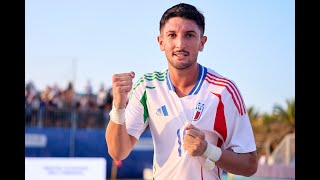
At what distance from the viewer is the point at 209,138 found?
244 centimetres

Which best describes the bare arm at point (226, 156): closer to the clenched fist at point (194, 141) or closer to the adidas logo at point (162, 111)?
the clenched fist at point (194, 141)

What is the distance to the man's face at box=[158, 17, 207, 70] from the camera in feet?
7.90

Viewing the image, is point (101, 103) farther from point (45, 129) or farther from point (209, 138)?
point (209, 138)

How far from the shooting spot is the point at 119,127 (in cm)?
241

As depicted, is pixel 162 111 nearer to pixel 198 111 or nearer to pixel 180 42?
pixel 198 111

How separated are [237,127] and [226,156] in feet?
0.43

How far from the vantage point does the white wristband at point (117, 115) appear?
7.84ft

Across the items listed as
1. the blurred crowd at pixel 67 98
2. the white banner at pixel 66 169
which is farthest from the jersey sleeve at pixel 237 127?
the blurred crowd at pixel 67 98

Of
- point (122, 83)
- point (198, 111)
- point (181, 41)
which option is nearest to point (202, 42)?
point (181, 41)

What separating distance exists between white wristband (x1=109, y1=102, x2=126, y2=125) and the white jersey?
11 cm

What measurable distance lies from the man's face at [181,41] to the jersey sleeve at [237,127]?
0.72ft
